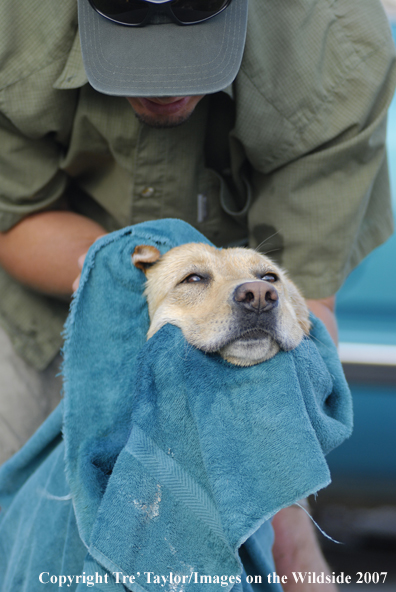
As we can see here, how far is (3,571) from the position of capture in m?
1.71

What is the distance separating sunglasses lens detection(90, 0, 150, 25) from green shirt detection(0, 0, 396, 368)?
0.27 meters

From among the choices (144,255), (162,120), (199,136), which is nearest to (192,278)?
(144,255)

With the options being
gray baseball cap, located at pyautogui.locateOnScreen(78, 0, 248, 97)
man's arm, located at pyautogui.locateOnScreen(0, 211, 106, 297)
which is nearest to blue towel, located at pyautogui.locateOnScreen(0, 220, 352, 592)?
gray baseball cap, located at pyautogui.locateOnScreen(78, 0, 248, 97)

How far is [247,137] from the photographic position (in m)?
2.21

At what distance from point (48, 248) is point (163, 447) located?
1359 mm

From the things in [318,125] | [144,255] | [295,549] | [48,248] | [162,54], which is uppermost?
[162,54]

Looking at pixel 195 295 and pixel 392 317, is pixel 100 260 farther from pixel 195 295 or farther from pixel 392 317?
pixel 392 317

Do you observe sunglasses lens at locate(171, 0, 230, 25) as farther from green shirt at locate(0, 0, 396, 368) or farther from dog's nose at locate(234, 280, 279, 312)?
dog's nose at locate(234, 280, 279, 312)

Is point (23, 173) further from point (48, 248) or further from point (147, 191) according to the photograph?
point (147, 191)

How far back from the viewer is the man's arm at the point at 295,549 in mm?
1980

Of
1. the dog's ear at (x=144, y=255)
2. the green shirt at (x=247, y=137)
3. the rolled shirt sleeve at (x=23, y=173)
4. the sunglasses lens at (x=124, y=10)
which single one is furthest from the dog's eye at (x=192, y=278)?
the rolled shirt sleeve at (x=23, y=173)

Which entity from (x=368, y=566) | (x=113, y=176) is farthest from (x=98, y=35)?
(x=368, y=566)

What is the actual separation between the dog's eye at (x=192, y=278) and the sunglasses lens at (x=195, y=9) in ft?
3.12

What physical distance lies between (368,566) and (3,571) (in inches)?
81.6
